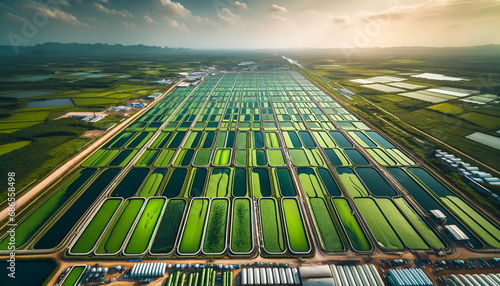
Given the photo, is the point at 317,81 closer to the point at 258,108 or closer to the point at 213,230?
the point at 258,108

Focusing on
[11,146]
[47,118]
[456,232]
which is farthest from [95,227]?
[47,118]

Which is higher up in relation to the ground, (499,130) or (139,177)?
(499,130)

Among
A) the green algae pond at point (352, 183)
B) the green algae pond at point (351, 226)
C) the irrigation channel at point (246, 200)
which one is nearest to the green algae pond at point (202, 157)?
the irrigation channel at point (246, 200)

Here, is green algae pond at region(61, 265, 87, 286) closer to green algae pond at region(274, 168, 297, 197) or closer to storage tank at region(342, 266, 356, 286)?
green algae pond at region(274, 168, 297, 197)

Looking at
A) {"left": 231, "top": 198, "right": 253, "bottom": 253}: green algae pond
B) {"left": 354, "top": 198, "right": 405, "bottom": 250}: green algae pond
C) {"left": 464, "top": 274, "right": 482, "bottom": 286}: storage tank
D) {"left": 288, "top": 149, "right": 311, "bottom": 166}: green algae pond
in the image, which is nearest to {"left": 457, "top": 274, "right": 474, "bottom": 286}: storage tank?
{"left": 464, "top": 274, "right": 482, "bottom": 286}: storage tank

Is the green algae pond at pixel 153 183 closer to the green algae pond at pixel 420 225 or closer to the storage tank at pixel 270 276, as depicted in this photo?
the storage tank at pixel 270 276

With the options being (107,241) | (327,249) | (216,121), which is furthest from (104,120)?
(327,249)
